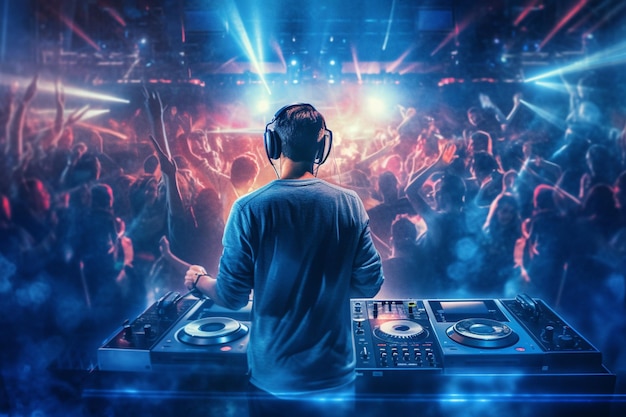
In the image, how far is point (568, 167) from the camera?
3545mm

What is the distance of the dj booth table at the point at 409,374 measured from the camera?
6.13 ft

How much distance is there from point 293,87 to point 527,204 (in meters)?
2.20

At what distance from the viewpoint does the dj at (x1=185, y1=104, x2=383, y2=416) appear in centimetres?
141

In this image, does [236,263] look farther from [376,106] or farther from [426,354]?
[376,106]

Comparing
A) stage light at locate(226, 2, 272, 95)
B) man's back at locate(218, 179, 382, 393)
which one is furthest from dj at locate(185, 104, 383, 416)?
stage light at locate(226, 2, 272, 95)

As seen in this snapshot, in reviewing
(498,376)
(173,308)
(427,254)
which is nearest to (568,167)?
(427,254)

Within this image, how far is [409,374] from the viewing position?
1.90 m

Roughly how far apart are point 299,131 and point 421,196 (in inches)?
92.8

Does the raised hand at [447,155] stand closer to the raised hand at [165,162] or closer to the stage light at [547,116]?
the stage light at [547,116]

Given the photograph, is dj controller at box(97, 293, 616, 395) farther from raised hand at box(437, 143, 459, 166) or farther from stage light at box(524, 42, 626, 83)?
stage light at box(524, 42, 626, 83)

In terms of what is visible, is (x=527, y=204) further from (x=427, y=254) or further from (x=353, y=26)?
(x=353, y=26)

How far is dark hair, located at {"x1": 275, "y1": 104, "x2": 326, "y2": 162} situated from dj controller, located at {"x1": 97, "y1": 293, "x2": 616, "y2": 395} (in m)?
1.02

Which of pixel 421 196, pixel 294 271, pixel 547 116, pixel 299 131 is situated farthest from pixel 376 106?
pixel 294 271

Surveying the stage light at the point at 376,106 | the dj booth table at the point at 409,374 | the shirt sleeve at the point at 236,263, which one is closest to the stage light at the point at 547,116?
the stage light at the point at 376,106
